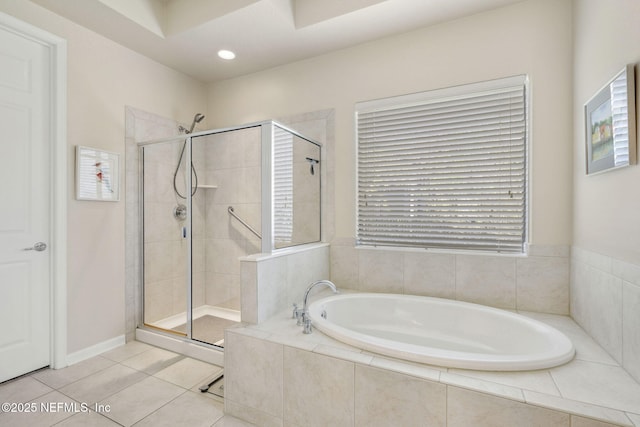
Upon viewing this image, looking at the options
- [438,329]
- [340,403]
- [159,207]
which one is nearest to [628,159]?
[438,329]

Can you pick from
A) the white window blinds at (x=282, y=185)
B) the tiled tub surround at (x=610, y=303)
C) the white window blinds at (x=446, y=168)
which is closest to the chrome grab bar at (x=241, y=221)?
the white window blinds at (x=282, y=185)

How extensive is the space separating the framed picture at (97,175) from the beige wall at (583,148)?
3266mm

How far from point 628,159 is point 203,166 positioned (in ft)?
8.42

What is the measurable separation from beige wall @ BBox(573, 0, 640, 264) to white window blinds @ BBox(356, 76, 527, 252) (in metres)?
0.31

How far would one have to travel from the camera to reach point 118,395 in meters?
1.89

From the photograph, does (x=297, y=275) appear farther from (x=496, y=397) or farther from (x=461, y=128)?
(x=461, y=128)

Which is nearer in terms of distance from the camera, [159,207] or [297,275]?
[297,275]

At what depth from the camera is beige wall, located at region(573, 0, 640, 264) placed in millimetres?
1275

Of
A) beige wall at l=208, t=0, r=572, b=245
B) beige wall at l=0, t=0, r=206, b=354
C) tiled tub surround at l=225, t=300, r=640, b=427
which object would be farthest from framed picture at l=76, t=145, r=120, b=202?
tiled tub surround at l=225, t=300, r=640, b=427

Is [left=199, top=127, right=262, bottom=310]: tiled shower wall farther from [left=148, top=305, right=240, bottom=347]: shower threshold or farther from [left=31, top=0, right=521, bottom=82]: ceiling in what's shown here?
[left=31, top=0, right=521, bottom=82]: ceiling

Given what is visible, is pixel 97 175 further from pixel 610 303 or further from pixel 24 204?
pixel 610 303

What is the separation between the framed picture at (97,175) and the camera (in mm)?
2275

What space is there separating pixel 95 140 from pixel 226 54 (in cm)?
131

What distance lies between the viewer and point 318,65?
2748 millimetres
